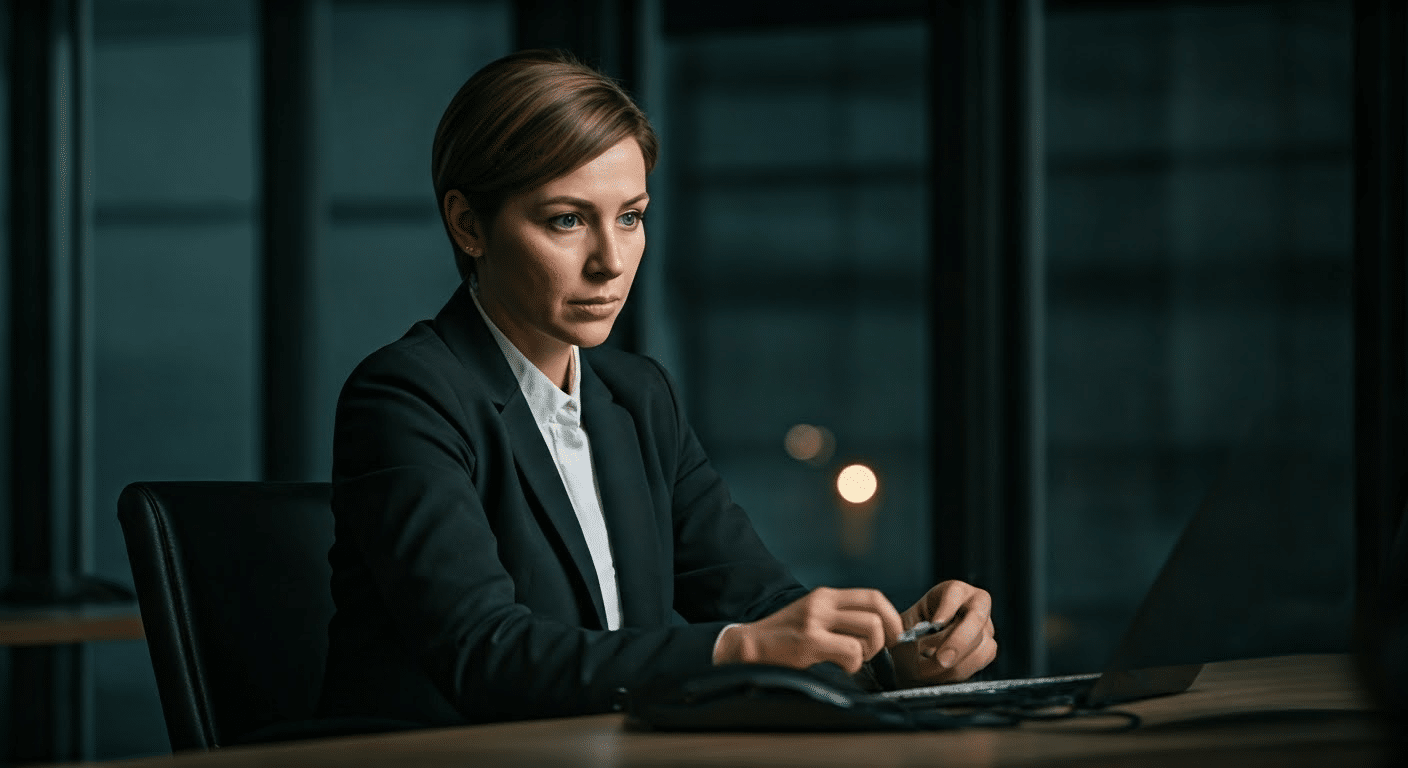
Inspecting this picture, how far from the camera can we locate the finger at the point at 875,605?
Result: 116 cm

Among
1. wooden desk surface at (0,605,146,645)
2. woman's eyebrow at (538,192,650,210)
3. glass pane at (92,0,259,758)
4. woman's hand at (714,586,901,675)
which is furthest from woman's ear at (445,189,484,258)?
glass pane at (92,0,259,758)

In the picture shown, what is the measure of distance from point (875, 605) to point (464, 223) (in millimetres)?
672

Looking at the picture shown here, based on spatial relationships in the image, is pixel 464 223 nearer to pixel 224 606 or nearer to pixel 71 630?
pixel 224 606

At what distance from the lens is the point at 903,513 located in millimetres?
3828

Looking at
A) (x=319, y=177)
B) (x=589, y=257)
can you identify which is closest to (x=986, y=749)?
(x=589, y=257)

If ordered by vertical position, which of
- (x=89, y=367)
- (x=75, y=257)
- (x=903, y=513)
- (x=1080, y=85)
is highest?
(x=1080, y=85)

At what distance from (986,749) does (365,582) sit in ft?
2.43

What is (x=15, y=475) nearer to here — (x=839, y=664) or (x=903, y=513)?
(x=903, y=513)

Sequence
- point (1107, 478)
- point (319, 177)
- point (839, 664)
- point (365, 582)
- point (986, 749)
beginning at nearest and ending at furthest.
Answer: point (986, 749), point (839, 664), point (365, 582), point (1107, 478), point (319, 177)

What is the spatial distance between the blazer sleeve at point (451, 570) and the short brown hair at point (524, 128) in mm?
203

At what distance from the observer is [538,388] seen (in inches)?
62.0

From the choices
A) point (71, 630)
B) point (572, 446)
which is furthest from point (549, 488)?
point (71, 630)

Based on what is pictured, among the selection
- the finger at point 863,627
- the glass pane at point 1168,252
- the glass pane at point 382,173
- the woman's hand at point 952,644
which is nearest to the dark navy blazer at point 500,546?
the finger at point 863,627

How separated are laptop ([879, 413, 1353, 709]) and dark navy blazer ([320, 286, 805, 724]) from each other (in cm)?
32
